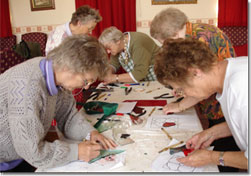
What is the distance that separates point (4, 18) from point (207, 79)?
15.5 ft

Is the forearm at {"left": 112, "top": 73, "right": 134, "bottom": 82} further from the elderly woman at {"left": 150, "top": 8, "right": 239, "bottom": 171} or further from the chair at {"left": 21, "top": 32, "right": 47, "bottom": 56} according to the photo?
the chair at {"left": 21, "top": 32, "right": 47, "bottom": 56}

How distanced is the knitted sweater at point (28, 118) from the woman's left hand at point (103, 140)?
0.56 ft

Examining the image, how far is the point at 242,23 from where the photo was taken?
4160mm

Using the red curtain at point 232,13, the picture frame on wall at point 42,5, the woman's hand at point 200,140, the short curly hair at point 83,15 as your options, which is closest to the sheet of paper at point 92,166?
the woman's hand at point 200,140

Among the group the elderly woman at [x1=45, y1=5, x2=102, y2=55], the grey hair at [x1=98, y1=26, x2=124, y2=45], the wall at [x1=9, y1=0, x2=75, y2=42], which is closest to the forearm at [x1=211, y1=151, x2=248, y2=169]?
the grey hair at [x1=98, y1=26, x2=124, y2=45]

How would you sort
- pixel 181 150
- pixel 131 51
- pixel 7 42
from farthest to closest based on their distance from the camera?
1. pixel 7 42
2. pixel 131 51
3. pixel 181 150

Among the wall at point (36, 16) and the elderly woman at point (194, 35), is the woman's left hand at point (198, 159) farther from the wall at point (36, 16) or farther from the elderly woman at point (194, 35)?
the wall at point (36, 16)

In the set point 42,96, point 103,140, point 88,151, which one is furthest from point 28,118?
point 103,140

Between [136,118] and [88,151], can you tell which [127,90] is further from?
[88,151]

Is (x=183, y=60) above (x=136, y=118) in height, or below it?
above

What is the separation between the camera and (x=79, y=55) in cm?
116

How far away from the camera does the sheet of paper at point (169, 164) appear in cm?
112

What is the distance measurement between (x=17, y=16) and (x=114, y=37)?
3244mm

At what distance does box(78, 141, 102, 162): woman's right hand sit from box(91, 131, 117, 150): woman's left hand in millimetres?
56
